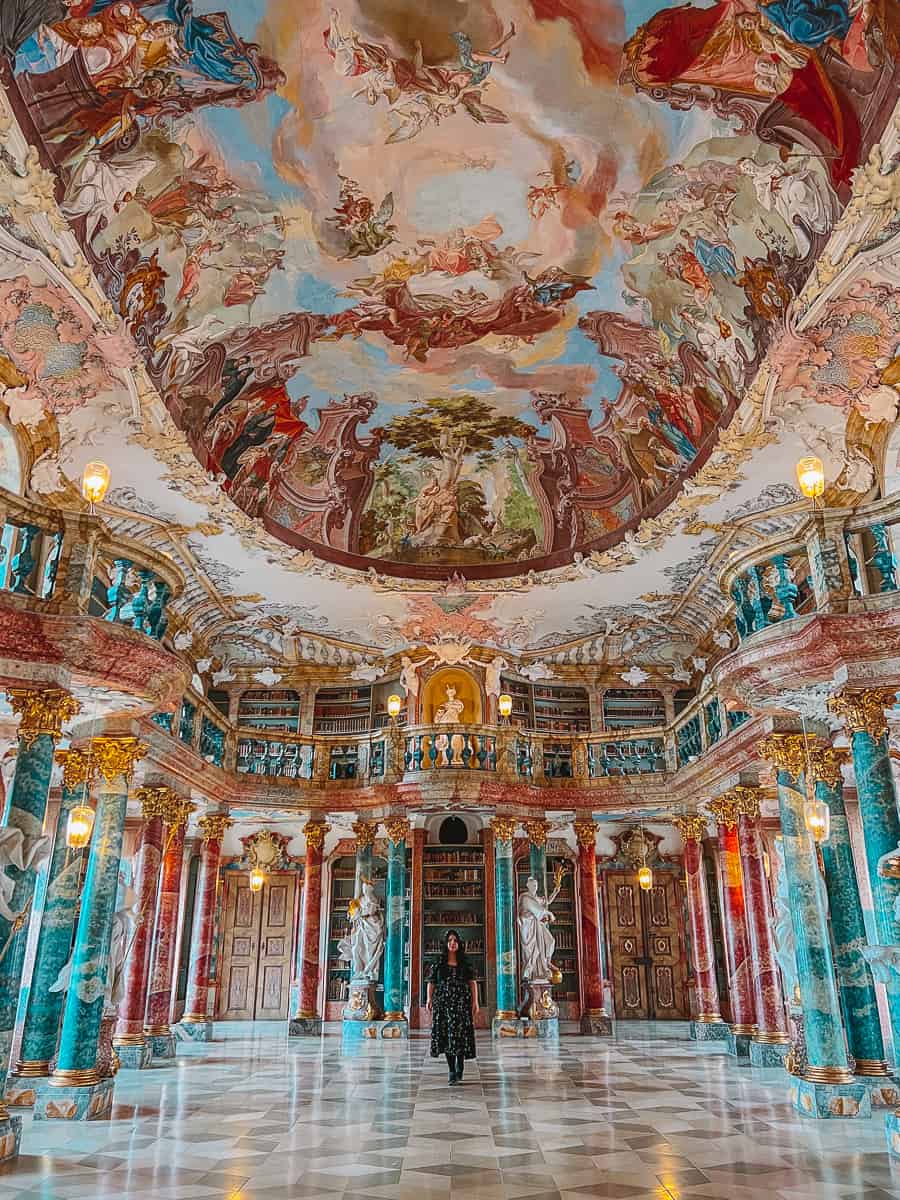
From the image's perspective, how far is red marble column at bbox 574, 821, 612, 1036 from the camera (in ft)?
68.8

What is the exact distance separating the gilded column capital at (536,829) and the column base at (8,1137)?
1404cm

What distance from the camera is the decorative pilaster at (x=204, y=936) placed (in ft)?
66.0

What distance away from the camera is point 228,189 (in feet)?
36.7

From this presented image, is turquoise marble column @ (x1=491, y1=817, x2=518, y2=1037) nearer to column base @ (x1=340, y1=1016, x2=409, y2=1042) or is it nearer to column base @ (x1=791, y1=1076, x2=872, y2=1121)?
column base @ (x1=340, y1=1016, x2=409, y2=1042)

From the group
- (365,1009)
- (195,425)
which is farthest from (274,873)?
(195,425)

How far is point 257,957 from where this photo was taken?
80.3 feet

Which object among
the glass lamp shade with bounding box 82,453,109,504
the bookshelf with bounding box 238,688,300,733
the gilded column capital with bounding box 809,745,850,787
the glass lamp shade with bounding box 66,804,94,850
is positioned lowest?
the glass lamp shade with bounding box 66,804,94,850

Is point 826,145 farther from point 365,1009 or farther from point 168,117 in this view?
point 365,1009

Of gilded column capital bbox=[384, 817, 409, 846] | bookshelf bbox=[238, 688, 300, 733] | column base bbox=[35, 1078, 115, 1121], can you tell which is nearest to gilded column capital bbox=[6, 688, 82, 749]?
column base bbox=[35, 1078, 115, 1121]

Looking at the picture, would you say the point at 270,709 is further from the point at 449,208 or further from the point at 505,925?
the point at 449,208

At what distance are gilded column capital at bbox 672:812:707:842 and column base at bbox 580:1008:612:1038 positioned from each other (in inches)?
183

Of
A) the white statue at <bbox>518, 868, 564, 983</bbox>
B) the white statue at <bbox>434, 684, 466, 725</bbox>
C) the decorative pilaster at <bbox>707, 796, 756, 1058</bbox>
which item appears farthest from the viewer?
the white statue at <bbox>434, 684, 466, 725</bbox>

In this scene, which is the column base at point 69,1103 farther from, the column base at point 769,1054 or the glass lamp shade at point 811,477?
the glass lamp shade at point 811,477

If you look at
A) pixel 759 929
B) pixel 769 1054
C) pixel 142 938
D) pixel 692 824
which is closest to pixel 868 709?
pixel 759 929
